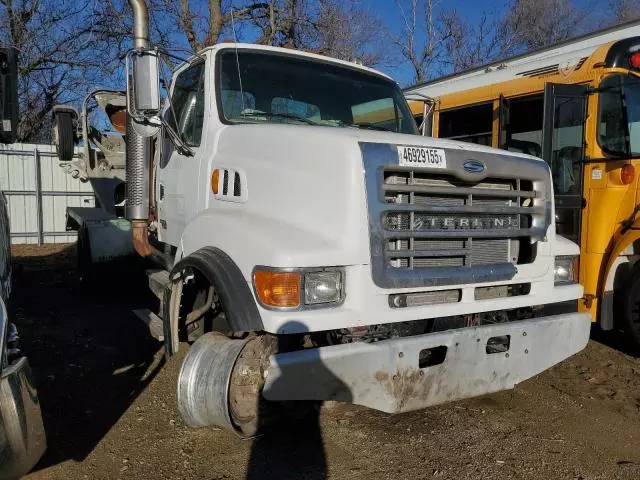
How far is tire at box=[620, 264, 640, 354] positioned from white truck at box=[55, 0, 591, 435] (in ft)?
4.54

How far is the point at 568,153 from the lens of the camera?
18.1 feet

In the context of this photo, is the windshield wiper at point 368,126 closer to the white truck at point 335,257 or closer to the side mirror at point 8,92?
the white truck at point 335,257

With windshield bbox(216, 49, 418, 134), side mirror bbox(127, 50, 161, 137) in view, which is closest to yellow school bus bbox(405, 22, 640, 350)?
windshield bbox(216, 49, 418, 134)

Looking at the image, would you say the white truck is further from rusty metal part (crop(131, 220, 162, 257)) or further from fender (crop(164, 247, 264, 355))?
rusty metal part (crop(131, 220, 162, 257))

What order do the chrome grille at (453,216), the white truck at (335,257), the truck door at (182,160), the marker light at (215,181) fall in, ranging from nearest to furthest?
the white truck at (335,257)
the chrome grille at (453,216)
the marker light at (215,181)
the truck door at (182,160)

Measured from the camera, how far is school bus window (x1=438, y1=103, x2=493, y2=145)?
254 inches

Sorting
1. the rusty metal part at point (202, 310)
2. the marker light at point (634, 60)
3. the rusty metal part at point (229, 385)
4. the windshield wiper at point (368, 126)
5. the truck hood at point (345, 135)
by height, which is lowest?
the rusty metal part at point (229, 385)

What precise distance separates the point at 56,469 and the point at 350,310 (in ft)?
6.36

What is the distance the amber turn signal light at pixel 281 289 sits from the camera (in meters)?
2.90

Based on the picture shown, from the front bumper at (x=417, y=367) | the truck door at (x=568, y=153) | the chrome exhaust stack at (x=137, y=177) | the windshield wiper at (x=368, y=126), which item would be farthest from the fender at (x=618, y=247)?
the chrome exhaust stack at (x=137, y=177)

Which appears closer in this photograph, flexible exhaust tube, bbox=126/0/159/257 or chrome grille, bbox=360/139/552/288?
chrome grille, bbox=360/139/552/288

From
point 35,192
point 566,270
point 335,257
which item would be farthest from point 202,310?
point 35,192

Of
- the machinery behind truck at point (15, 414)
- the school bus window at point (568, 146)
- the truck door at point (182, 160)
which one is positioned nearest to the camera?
the machinery behind truck at point (15, 414)

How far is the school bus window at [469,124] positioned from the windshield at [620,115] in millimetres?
1318
